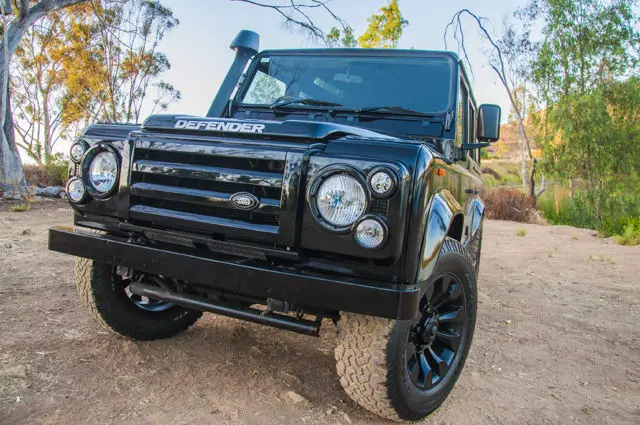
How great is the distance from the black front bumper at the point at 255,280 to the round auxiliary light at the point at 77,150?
39 cm

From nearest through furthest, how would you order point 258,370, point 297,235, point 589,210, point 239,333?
point 297,235 → point 258,370 → point 239,333 → point 589,210

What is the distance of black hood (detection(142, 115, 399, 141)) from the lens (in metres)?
2.20

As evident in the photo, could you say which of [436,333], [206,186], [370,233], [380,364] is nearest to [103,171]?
[206,186]

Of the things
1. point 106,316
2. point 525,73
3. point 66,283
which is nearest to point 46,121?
point 525,73

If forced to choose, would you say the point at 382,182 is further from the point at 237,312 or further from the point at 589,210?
the point at 589,210

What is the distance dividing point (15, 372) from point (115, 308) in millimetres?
603

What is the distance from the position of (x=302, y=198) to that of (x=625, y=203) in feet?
57.2

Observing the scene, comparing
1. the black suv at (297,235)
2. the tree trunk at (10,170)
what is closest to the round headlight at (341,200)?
the black suv at (297,235)

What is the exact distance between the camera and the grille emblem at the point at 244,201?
2.16 metres

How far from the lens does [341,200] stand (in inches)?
80.2

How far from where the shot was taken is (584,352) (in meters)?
3.58

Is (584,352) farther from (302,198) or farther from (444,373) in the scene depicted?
(302,198)

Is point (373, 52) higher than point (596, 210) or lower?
higher

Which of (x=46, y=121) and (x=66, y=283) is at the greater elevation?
(x=46, y=121)
